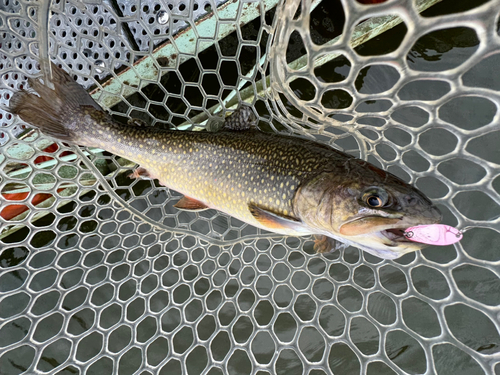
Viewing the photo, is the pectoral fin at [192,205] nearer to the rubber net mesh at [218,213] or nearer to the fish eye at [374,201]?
the rubber net mesh at [218,213]

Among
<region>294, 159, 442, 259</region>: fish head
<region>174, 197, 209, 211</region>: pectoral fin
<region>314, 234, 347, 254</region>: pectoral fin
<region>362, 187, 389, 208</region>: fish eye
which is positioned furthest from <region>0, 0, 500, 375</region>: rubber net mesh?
<region>362, 187, 389, 208</region>: fish eye

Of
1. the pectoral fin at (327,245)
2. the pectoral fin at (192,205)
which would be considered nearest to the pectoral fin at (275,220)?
the pectoral fin at (327,245)

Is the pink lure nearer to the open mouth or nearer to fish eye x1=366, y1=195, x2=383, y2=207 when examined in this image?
the open mouth

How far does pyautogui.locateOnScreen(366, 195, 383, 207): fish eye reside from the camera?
1397mm

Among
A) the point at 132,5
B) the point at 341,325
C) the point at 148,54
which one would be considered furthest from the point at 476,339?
the point at 132,5

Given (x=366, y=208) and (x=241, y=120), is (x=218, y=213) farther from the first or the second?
(x=366, y=208)

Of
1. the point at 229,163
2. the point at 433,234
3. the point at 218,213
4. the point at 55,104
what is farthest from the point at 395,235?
the point at 55,104

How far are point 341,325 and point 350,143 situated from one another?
5.52ft

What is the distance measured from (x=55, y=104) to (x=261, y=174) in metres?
1.60

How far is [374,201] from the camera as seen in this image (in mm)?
1411

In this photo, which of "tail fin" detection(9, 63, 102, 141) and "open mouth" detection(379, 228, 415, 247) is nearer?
"open mouth" detection(379, 228, 415, 247)

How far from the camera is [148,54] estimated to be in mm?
2279

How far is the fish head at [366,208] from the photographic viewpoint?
134 centimetres

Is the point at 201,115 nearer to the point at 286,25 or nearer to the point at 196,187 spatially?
the point at 196,187
